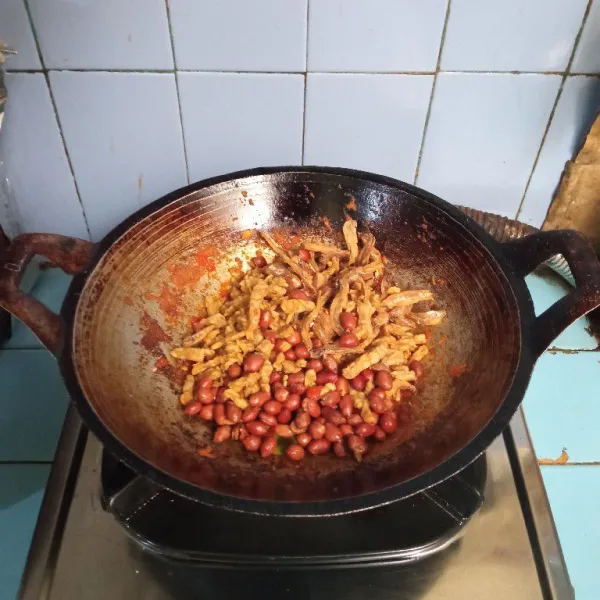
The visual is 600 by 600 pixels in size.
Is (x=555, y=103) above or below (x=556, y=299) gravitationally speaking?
above

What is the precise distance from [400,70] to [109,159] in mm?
650

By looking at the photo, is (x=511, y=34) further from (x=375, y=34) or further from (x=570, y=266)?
(x=570, y=266)

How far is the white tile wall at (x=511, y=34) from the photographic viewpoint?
1021mm

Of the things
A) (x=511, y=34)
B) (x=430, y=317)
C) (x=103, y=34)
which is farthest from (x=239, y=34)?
(x=430, y=317)

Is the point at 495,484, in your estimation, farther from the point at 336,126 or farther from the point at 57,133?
the point at 57,133

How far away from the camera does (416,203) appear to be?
3.29ft

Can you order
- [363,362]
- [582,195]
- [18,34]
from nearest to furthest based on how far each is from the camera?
[363,362], [18,34], [582,195]

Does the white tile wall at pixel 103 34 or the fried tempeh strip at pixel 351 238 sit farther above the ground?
the white tile wall at pixel 103 34

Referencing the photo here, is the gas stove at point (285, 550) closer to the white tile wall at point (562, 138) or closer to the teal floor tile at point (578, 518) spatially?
the teal floor tile at point (578, 518)

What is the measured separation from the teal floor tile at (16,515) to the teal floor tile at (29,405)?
3 cm

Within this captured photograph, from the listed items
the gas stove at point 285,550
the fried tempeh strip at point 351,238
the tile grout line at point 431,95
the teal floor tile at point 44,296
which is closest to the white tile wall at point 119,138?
the teal floor tile at point 44,296

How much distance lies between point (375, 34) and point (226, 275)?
0.55 m

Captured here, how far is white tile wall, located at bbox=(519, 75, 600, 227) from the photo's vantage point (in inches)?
44.6

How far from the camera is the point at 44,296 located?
1354 mm
